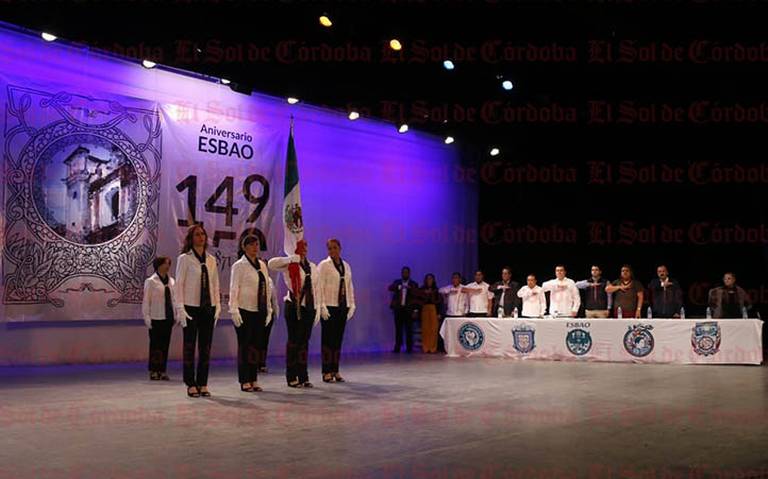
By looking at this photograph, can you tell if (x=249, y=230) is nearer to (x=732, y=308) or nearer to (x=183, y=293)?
(x=183, y=293)

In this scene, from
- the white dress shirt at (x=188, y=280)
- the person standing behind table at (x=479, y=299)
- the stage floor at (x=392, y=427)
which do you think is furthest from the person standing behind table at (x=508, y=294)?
the white dress shirt at (x=188, y=280)

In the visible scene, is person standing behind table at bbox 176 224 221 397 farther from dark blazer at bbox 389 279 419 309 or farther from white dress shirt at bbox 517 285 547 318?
dark blazer at bbox 389 279 419 309

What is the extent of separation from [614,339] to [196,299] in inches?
254

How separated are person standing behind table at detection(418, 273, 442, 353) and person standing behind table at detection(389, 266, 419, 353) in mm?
170

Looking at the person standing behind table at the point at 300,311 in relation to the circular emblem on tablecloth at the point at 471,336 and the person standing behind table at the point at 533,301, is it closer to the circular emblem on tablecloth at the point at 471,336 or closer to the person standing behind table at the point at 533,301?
the circular emblem on tablecloth at the point at 471,336

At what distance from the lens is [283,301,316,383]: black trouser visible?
7859mm

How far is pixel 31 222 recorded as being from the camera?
32.0 ft

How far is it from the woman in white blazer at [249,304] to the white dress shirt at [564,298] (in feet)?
19.4

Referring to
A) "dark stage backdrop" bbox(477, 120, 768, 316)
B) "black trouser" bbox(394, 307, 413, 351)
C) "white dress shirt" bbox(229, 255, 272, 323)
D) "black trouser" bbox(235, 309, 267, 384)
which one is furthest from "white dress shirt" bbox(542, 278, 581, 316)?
"white dress shirt" bbox(229, 255, 272, 323)

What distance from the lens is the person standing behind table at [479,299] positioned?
1366cm

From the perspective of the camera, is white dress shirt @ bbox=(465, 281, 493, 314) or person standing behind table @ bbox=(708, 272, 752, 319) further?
white dress shirt @ bbox=(465, 281, 493, 314)

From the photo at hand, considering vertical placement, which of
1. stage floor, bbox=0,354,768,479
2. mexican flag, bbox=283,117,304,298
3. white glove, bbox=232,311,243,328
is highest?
mexican flag, bbox=283,117,304,298

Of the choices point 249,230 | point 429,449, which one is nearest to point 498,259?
point 249,230

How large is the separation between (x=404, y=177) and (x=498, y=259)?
9.84 ft
